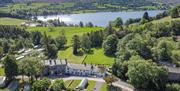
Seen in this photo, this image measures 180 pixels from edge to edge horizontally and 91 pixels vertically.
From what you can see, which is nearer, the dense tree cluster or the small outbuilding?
the dense tree cluster

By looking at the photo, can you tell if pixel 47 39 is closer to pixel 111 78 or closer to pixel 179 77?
pixel 111 78

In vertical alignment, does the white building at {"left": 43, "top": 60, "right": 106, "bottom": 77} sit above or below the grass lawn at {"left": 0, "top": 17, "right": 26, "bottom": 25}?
above

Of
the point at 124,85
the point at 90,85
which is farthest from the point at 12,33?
the point at 124,85

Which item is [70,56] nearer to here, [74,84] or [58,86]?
[74,84]

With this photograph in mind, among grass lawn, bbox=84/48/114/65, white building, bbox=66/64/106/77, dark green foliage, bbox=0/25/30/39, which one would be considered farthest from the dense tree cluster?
dark green foliage, bbox=0/25/30/39

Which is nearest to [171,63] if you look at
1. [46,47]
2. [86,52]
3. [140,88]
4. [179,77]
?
[179,77]

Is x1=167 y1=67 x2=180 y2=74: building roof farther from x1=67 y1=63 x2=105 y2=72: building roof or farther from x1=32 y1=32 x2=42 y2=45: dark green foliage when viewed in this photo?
x1=32 y1=32 x2=42 y2=45: dark green foliage
